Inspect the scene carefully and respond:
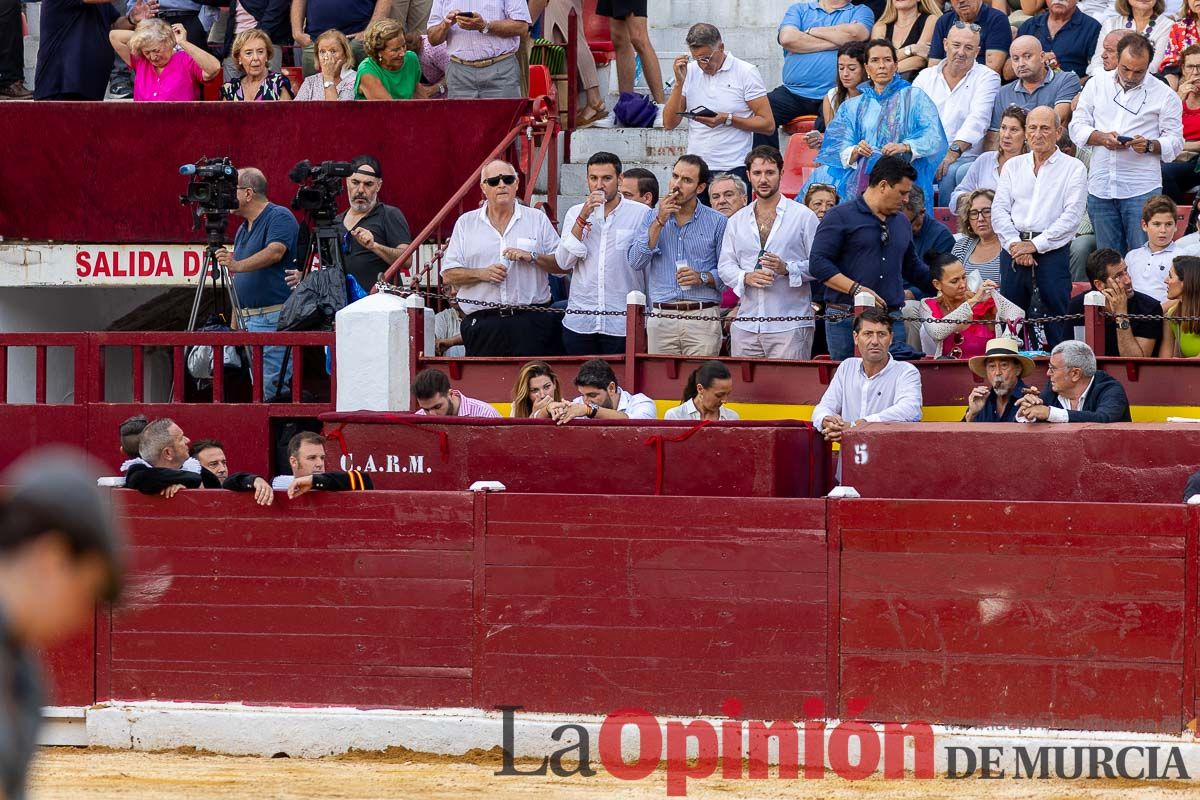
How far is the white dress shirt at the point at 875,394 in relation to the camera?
8.73 meters

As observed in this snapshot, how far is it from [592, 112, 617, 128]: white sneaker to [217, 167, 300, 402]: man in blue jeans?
3.57 m

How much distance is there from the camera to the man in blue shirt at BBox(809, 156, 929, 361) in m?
9.45

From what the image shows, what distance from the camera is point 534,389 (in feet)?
28.6

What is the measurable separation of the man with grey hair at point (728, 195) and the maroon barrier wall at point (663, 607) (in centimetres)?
309

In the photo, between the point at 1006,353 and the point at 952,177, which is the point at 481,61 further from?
the point at 1006,353

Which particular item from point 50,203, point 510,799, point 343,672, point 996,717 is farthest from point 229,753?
point 50,203

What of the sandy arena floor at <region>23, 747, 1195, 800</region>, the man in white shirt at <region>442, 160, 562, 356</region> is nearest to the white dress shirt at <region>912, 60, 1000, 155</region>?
the man in white shirt at <region>442, 160, 562, 356</region>

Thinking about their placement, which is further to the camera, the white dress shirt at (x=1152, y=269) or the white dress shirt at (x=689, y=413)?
the white dress shirt at (x=1152, y=269)

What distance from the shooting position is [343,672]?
8.15 metres

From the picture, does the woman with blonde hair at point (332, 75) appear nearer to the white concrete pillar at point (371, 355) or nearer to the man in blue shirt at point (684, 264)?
the man in blue shirt at point (684, 264)

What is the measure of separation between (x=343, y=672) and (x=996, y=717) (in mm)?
2673

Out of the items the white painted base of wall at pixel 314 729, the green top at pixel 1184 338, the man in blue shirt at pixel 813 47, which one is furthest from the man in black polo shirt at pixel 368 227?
the green top at pixel 1184 338

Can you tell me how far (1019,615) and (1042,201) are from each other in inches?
122

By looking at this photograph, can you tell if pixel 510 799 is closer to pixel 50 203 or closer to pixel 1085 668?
pixel 1085 668
